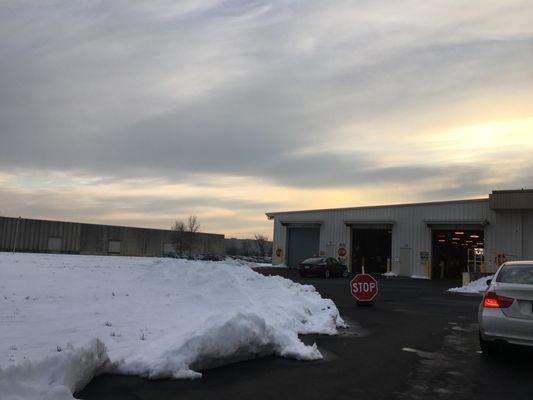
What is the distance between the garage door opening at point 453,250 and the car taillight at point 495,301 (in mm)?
30927

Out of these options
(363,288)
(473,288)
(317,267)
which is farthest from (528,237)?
(363,288)

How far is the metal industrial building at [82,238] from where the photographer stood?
58.8 metres

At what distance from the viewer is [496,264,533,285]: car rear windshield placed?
809 centimetres

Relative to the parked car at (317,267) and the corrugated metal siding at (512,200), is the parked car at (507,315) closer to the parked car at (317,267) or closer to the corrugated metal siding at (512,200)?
the parked car at (317,267)

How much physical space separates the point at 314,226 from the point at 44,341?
37.4 m

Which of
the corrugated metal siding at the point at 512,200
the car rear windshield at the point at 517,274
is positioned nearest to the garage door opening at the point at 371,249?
the corrugated metal siding at the point at 512,200

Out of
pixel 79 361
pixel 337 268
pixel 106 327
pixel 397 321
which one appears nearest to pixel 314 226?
pixel 337 268

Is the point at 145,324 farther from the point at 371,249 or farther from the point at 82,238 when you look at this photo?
the point at 82,238

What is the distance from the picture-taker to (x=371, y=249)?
45.9 m

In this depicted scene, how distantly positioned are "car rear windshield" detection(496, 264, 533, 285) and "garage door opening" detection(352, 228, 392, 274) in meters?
34.4

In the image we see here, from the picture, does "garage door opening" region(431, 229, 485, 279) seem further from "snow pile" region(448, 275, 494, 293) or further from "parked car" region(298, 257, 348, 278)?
"snow pile" region(448, 275, 494, 293)

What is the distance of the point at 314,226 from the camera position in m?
44.1

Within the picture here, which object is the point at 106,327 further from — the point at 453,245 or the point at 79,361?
the point at 453,245

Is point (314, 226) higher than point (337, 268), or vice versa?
point (314, 226)
